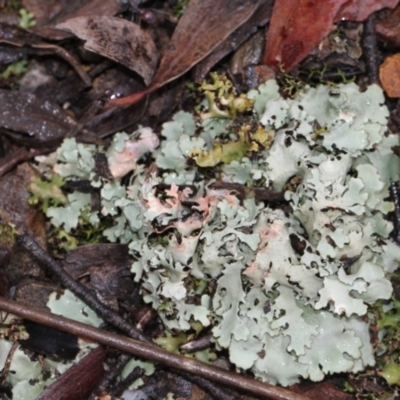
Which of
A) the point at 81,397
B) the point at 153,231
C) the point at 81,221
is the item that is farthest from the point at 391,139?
the point at 81,397

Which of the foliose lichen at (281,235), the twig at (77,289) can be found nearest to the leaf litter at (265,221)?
the foliose lichen at (281,235)

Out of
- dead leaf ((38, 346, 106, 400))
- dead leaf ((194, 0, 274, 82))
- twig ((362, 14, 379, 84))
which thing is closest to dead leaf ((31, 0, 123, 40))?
dead leaf ((194, 0, 274, 82))

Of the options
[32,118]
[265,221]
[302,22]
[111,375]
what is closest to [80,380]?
[111,375]

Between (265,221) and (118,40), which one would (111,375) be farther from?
(118,40)

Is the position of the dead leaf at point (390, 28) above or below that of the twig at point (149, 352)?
above

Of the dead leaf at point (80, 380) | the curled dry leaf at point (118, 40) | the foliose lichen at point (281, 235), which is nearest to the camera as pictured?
the foliose lichen at point (281, 235)

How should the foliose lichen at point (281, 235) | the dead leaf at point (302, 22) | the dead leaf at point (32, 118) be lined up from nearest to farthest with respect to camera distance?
the foliose lichen at point (281, 235) → the dead leaf at point (302, 22) → the dead leaf at point (32, 118)

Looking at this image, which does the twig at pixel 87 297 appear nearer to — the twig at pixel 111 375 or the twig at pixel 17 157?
the twig at pixel 111 375
